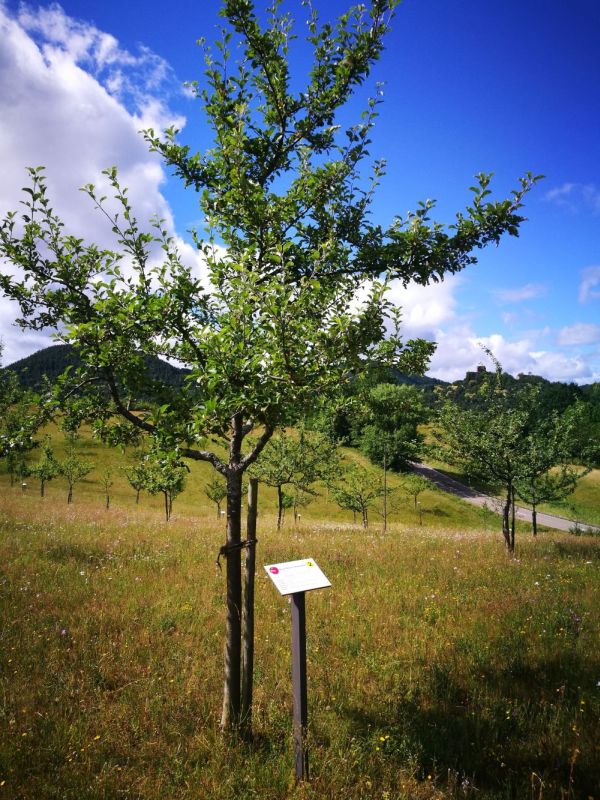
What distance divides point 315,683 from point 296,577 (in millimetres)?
2903

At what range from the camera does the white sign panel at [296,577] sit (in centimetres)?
435

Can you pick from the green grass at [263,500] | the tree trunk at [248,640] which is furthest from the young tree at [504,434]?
the green grass at [263,500]

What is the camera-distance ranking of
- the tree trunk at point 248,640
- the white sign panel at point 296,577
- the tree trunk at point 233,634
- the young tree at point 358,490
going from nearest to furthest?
the white sign panel at point 296,577
the tree trunk at point 233,634
the tree trunk at point 248,640
the young tree at point 358,490

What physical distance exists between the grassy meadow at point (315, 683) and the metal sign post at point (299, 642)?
0.28 m

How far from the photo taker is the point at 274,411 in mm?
4133

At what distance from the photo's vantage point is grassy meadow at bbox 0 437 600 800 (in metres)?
4.37

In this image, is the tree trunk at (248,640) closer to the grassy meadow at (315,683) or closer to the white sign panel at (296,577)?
the grassy meadow at (315,683)

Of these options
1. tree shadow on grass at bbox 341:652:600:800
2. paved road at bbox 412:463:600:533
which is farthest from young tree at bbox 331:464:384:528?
tree shadow on grass at bbox 341:652:600:800

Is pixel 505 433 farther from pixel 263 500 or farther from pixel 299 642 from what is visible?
pixel 263 500

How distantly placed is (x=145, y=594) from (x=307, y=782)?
19.8ft

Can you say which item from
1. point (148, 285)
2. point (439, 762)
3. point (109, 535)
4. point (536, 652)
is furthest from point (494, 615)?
point (109, 535)

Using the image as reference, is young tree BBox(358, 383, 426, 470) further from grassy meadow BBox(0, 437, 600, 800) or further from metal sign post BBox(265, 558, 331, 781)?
metal sign post BBox(265, 558, 331, 781)

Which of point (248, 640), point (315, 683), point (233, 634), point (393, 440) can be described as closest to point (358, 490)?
point (393, 440)

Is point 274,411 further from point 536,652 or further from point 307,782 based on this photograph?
point 536,652
